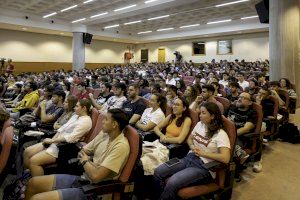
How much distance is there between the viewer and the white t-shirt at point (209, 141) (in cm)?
220

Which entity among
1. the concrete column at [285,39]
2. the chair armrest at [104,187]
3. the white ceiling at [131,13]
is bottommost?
the chair armrest at [104,187]

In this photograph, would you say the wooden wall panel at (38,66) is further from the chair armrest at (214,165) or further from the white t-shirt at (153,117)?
the chair armrest at (214,165)

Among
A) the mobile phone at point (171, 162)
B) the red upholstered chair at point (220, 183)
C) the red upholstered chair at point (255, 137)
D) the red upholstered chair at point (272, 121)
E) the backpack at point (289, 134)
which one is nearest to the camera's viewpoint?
the red upholstered chair at point (220, 183)

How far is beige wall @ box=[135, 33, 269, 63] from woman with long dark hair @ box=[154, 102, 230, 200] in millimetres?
16683

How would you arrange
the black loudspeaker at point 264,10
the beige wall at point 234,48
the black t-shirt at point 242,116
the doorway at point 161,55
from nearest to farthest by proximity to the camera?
the black t-shirt at point 242,116, the black loudspeaker at point 264,10, the beige wall at point 234,48, the doorway at point 161,55

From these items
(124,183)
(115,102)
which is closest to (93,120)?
(124,183)

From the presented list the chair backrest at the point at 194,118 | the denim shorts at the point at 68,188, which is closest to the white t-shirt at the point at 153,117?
the chair backrest at the point at 194,118

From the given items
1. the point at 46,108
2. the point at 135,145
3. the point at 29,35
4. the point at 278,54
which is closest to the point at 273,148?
the point at 135,145

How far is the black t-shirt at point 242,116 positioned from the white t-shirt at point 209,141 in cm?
82

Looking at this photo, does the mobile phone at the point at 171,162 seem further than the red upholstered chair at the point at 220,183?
Yes

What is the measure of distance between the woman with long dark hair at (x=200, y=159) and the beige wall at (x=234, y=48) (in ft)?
54.7

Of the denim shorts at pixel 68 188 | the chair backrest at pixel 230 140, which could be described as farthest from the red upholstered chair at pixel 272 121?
the denim shorts at pixel 68 188

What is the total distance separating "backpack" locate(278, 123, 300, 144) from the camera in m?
4.44

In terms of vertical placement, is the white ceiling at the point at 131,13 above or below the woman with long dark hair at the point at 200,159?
above
